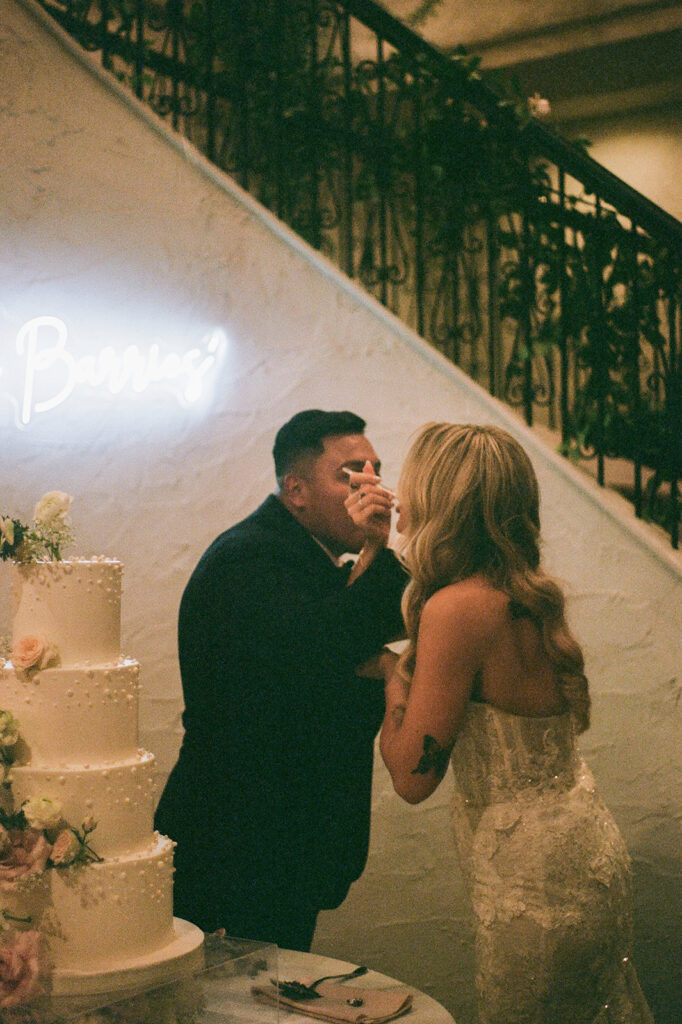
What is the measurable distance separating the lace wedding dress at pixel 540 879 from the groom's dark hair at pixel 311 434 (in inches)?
48.0

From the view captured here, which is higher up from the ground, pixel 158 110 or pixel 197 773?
pixel 158 110

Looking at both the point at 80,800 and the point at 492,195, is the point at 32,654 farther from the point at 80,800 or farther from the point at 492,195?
the point at 492,195

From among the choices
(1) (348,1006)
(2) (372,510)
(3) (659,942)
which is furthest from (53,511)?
(3) (659,942)

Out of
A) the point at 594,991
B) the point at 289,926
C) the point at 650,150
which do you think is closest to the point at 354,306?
the point at 289,926

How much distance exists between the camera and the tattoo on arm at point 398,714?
2.19 meters

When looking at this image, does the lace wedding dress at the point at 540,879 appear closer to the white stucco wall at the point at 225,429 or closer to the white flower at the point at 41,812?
the white flower at the point at 41,812

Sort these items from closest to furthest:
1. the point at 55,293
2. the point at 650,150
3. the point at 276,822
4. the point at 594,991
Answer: the point at 594,991 → the point at 276,822 → the point at 55,293 → the point at 650,150

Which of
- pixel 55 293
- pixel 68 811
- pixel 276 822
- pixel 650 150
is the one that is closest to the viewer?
pixel 68 811

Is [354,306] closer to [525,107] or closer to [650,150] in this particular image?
[525,107]

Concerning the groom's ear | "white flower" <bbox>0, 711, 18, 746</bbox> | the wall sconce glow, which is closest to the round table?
"white flower" <bbox>0, 711, 18, 746</bbox>

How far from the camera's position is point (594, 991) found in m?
2.12

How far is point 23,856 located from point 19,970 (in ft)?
0.70

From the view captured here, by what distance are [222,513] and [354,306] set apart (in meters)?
0.97

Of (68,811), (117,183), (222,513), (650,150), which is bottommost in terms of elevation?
(68,811)
